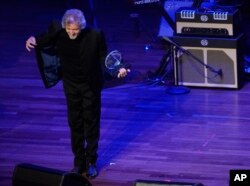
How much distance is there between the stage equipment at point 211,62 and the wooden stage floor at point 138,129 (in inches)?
4.8

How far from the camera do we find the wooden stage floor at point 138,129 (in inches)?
312

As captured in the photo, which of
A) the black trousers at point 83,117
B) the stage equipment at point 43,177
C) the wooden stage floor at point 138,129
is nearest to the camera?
the stage equipment at point 43,177

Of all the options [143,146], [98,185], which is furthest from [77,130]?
[143,146]

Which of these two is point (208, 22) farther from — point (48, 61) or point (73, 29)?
point (73, 29)

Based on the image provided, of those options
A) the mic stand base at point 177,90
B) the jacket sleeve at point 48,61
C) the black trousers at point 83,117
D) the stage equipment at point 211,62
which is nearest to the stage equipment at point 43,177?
the black trousers at point 83,117

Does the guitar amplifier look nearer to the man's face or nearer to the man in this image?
the man

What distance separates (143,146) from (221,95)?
1746 millimetres

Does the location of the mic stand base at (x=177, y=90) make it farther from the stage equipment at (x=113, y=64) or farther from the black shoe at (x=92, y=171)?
the stage equipment at (x=113, y=64)

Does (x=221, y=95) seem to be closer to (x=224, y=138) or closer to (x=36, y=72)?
(x=224, y=138)

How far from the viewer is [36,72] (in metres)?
11.1

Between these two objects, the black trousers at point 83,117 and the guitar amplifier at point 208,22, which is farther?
the guitar amplifier at point 208,22

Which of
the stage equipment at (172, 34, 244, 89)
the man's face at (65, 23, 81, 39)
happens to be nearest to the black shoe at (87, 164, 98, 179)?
the man's face at (65, 23, 81, 39)

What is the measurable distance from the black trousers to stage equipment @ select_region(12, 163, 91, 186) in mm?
1565

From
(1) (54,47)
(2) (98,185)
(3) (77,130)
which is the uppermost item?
(1) (54,47)
